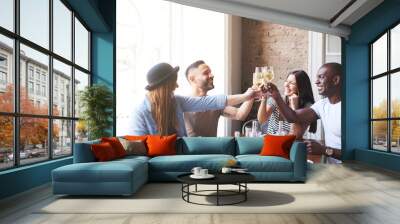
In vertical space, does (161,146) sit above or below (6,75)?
below

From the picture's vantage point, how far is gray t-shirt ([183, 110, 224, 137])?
9.36m

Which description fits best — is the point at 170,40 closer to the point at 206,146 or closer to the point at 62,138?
the point at 206,146

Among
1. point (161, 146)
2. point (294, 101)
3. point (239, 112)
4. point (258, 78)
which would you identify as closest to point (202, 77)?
point (239, 112)

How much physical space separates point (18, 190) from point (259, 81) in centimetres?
637

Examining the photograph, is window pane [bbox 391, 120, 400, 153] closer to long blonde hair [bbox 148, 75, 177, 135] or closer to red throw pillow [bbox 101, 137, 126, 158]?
long blonde hair [bbox 148, 75, 177, 135]

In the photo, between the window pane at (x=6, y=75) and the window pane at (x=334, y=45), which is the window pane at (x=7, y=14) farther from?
the window pane at (x=334, y=45)

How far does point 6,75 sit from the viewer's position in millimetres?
4836

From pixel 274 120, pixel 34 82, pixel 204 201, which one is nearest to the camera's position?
pixel 204 201

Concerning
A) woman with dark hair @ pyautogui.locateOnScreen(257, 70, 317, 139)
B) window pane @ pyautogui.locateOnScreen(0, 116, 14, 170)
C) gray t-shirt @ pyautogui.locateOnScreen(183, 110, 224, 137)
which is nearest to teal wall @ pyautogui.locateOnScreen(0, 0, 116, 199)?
window pane @ pyautogui.locateOnScreen(0, 116, 14, 170)

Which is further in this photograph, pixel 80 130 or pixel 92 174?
pixel 80 130

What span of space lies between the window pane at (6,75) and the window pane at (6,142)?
150mm

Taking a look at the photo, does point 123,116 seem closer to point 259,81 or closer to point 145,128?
point 145,128

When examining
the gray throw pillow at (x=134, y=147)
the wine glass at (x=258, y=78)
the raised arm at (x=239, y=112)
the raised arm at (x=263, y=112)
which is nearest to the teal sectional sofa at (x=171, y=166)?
the gray throw pillow at (x=134, y=147)

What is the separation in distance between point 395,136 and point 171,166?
4774 millimetres
